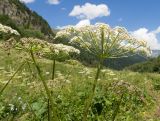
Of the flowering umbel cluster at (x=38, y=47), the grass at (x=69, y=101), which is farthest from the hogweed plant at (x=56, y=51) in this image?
the grass at (x=69, y=101)

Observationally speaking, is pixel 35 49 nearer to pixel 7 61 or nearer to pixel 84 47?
pixel 84 47

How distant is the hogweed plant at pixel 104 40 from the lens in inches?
254

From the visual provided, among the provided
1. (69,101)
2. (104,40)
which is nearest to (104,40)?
(104,40)

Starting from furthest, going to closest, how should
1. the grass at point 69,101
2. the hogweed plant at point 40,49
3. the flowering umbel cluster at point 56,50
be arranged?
the grass at point 69,101 < the flowering umbel cluster at point 56,50 < the hogweed plant at point 40,49

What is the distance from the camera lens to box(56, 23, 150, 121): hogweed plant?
254 inches

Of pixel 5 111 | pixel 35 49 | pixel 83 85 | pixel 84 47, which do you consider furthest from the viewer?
pixel 83 85

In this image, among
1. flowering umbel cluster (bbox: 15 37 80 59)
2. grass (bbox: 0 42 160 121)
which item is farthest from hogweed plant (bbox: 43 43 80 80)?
grass (bbox: 0 42 160 121)

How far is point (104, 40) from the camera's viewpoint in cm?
657

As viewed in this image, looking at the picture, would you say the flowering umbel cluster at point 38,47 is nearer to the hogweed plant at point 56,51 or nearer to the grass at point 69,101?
the hogweed plant at point 56,51

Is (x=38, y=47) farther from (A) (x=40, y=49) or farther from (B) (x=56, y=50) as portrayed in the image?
(B) (x=56, y=50)

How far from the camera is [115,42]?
21.2 feet

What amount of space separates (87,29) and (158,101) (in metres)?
13.4

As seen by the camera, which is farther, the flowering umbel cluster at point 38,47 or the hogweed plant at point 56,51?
the hogweed plant at point 56,51

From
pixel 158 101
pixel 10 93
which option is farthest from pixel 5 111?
pixel 158 101
